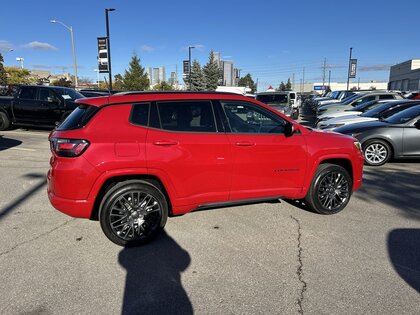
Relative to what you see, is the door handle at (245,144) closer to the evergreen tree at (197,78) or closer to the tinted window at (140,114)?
the tinted window at (140,114)

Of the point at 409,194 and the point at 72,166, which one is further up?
the point at 72,166

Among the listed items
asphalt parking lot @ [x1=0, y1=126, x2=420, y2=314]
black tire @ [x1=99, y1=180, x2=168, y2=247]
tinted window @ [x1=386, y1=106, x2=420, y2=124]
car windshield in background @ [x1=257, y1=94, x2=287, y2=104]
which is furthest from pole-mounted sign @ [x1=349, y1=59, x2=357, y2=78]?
black tire @ [x1=99, y1=180, x2=168, y2=247]

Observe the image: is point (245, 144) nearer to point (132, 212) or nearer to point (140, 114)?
point (140, 114)

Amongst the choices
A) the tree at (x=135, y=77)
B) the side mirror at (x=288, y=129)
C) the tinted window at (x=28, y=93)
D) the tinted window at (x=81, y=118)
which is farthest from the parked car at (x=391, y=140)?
the tree at (x=135, y=77)

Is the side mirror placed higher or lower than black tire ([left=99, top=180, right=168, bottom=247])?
higher

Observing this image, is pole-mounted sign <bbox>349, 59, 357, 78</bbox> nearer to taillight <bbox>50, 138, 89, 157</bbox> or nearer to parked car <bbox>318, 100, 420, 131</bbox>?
parked car <bbox>318, 100, 420, 131</bbox>

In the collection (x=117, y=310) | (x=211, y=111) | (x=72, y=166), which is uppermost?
(x=211, y=111)

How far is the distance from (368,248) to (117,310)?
2.82 metres

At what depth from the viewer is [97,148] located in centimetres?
375

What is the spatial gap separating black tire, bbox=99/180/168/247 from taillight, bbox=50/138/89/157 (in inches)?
22.1

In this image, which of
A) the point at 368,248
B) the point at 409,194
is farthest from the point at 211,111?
the point at 409,194

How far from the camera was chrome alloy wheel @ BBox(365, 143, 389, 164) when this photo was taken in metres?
8.51

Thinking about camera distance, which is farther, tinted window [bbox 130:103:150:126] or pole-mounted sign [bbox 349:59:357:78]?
pole-mounted sign [bbox 349:59:357:78]

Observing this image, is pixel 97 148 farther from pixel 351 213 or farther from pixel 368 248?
pixel 351 213
